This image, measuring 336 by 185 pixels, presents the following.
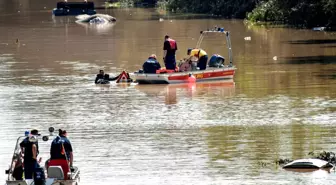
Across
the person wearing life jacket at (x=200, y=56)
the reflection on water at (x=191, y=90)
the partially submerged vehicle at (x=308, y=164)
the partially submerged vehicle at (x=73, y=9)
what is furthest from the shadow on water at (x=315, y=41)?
A: the partially submerged vehicle at (x=73, y=9)

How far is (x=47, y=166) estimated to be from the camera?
22312mm

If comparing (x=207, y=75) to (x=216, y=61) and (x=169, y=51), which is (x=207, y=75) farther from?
(x=169, y=51)

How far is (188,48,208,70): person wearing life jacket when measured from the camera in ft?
137

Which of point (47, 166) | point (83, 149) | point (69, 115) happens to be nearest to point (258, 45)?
point (69, 115)

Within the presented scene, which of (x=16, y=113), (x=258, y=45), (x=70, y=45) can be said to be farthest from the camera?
(x=70, y=45)

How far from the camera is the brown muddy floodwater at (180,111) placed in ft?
81.8

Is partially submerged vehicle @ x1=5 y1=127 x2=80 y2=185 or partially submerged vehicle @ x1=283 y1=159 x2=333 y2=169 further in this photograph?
partially submerged vehicle @ x1=283 y1=159 x2=333 y2=169

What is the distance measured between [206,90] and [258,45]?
21407 millimetres

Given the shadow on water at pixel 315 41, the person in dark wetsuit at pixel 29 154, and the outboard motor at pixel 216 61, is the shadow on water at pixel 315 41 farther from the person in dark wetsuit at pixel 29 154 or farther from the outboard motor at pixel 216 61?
the person in dark wetsuit at pixel 29 154

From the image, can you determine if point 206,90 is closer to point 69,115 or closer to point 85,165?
point 69,115

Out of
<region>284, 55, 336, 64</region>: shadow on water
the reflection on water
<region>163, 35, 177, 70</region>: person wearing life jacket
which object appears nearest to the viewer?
the reflection on water

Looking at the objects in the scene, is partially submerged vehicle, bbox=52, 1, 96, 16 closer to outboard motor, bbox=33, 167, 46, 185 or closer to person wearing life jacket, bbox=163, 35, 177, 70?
person wearing life jacket, bbox=163, 35, 177, 70

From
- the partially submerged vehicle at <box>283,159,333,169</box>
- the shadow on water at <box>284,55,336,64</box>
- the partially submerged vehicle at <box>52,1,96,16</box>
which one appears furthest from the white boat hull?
the partially submerged vehicle at <box>52,1,96,16</box>

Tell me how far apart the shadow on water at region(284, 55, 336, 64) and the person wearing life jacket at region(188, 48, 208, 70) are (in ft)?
31.0
